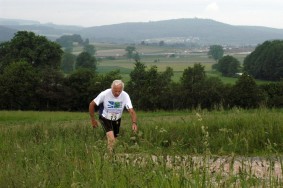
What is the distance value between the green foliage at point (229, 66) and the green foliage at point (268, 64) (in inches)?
87.7

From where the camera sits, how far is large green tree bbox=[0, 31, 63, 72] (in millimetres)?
66562

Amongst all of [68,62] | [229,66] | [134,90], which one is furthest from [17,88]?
[68,62]

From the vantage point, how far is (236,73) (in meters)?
103

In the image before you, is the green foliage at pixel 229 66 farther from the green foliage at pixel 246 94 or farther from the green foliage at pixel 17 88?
the green foliage at pixel 17 88

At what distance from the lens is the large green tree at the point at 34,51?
66.6 m

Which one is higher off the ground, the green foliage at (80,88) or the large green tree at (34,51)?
the large green tree at (34,51)

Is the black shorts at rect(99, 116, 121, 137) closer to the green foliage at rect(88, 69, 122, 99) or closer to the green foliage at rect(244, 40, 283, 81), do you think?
the green foliage at rect(88, 69, 122, 99)

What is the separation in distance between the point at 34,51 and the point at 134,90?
630 inches

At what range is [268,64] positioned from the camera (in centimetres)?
9431

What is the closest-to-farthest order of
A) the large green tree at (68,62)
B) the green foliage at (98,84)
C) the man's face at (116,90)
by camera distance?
the man's face at (116,90) < the green foliage at (98,84) < the large green tree at (68,62)

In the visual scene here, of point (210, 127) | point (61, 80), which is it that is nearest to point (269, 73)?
point (61, 80)

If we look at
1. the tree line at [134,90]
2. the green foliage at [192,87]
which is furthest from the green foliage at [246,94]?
the green foliage at [192,87]

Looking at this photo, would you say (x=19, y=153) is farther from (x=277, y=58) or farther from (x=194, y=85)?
(x=277, y=58)

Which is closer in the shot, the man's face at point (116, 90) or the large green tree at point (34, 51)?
the man's face at point (116, 90)
